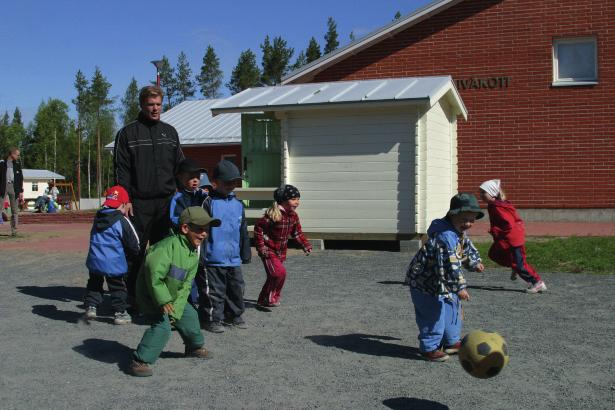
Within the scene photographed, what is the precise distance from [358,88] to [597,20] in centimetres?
766

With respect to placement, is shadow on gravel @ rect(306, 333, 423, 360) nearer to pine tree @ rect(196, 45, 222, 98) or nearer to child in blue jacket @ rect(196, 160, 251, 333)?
child in blue jacket @ rect(196, 160, 251, 333)

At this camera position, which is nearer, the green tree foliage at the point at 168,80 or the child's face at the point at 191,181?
the child's face at the point at 191,181

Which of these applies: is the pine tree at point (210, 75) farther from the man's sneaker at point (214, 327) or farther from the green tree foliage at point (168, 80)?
the man's sneaker at point (214, 327)

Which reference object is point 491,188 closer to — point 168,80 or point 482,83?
point 482,83

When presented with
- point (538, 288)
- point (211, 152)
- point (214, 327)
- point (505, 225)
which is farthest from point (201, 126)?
point (214, 327)

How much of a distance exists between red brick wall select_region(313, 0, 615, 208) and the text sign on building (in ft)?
0.37

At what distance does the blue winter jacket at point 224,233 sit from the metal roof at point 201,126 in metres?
21.0

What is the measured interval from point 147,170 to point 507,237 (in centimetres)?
449

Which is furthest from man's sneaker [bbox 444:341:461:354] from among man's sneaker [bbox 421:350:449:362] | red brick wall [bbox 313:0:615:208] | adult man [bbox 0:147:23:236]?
red brick wall [bbox 313:0:615:208]

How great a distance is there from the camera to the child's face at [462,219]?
544cm

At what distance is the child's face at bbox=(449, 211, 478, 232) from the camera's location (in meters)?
5.44

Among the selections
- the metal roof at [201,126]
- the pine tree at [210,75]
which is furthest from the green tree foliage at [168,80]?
the metal roof at [201,126]

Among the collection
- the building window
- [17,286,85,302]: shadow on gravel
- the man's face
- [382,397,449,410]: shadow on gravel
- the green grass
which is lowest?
[382,397,449,410]: shadow on gravel

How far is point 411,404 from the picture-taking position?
4332 mm
